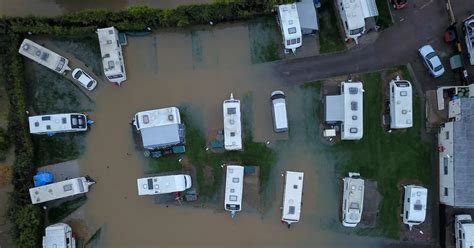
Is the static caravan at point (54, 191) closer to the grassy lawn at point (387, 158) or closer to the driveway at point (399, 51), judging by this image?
the driveway at point (399, 51)

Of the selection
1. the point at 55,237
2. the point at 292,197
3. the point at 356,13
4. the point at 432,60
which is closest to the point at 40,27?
the point at 55,237

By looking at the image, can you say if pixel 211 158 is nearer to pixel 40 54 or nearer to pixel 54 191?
pixel 54 191

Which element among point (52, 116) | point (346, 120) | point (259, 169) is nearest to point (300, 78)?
point (346, 120)

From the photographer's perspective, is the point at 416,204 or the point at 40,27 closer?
the point at 416,204

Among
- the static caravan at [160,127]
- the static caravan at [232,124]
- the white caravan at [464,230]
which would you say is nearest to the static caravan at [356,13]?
the static caravan at [232,124]

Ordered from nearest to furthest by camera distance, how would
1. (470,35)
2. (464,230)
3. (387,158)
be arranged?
(464,230)
(470,35)
(387,158)

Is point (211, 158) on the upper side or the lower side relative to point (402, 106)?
lower
